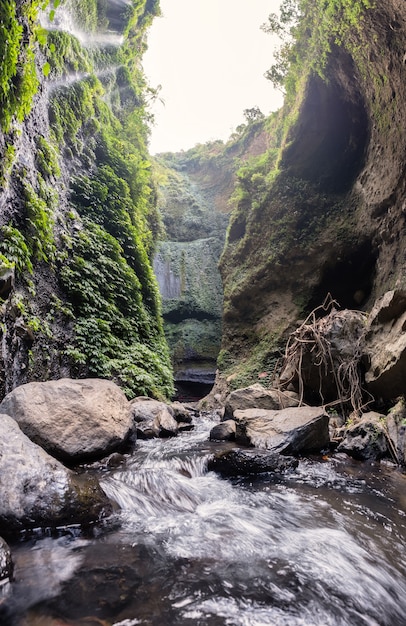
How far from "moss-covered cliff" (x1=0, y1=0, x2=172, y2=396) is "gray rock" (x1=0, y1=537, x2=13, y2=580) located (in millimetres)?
2697

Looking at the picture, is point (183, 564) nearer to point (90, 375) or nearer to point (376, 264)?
point (90, 375)

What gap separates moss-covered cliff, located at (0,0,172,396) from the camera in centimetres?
439

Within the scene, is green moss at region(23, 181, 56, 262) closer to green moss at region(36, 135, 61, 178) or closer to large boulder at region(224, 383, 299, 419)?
green moss at region(36, 135, 61, 178)

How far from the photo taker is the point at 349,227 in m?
9.38

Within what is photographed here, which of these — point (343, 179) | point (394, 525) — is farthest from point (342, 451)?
point (343, 179)

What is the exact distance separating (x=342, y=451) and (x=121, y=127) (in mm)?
12980

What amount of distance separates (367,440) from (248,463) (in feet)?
6.07

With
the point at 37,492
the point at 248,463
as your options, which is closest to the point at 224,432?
the point at 248,463

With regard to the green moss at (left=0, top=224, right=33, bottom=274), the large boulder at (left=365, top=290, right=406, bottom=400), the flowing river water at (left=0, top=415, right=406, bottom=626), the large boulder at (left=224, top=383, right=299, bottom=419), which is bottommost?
the large boulder at (left=224, top=383, right=299, bottom=419)

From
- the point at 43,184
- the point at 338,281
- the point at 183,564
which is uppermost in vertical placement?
the point at 43,184

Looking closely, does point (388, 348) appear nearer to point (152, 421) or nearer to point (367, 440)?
point (367, 440)

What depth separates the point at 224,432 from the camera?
5594mm

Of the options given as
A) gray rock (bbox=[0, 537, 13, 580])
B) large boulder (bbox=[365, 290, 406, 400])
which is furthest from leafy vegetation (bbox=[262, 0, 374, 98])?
gray rock (bbox=[0, 537, 13, 580])

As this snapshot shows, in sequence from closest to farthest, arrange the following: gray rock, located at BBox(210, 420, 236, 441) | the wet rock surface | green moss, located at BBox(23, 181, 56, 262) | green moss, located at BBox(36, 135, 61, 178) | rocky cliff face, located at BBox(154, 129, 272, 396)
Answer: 1. green moss, located at BBox(23, 181, 56, 262)
2. gray rock, located at BBox(210, 420, 236, 441)
3. the wet rock surface
4. green moss, located at BBox(36, 135, 61, 178)
5. rocky cliff face, located at BBox(154, 129, 272, 396)
